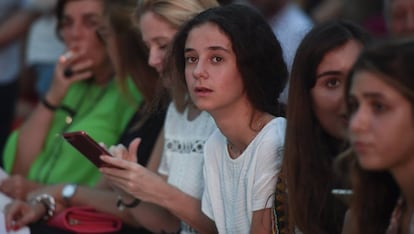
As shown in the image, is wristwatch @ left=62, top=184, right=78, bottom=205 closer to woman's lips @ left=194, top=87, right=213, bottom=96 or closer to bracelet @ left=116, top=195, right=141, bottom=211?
bracelet @ left=116, top=195, right=141, bottom=211

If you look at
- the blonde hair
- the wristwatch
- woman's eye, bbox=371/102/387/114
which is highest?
the blonde hair

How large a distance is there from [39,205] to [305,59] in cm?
161

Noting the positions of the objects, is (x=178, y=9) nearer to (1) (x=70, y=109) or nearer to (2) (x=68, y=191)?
(2) (x=68, y=191)

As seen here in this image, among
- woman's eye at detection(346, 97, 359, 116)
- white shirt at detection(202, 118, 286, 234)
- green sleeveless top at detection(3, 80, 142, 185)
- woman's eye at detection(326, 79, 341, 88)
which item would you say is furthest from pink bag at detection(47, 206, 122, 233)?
woman's eye at detection(346, 97, 359, 116)

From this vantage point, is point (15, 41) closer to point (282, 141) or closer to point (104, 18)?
point (104, 18)

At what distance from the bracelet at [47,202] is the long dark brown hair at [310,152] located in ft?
4.64

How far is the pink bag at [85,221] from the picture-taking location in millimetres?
4438

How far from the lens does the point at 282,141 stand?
3668mm

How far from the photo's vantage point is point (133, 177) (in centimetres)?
394

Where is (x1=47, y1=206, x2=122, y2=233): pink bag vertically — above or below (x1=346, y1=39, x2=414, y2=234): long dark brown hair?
below

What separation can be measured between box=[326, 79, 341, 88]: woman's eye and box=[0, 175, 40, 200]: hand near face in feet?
6.14

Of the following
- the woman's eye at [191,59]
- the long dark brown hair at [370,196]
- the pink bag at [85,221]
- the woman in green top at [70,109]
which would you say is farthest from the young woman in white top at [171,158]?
the long dark brown hair at [370,196]

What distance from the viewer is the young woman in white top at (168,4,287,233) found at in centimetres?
365

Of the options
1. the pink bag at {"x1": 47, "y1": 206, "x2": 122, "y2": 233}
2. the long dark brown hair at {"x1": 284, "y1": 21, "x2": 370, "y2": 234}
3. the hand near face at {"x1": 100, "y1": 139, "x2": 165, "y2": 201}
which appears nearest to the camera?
the long dark brown hair at {"x1": 284, "y1": 21, "x2": 370, "y2": 234}
